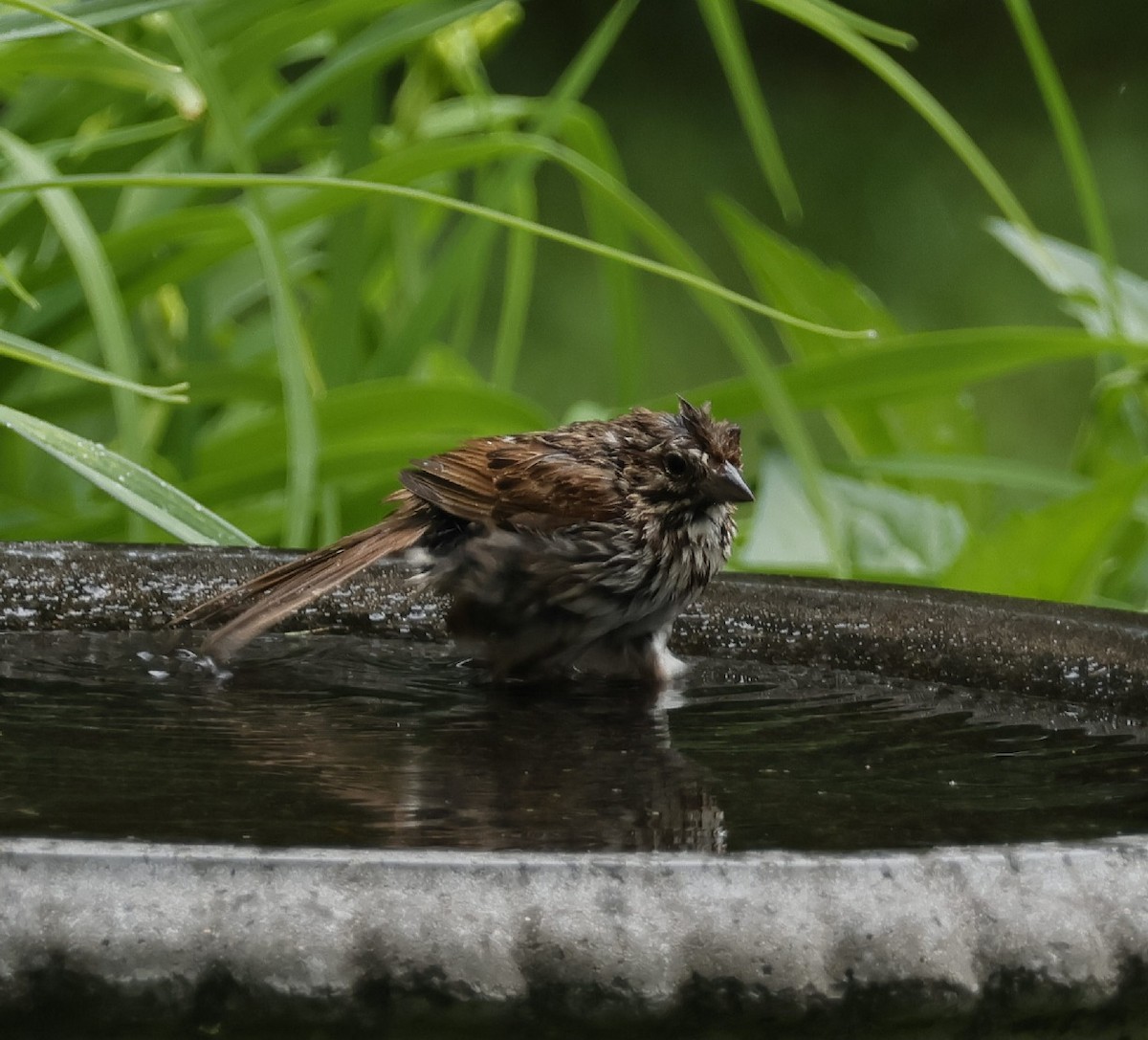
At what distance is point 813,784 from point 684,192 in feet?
26.4

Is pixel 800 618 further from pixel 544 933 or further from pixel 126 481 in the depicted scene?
pixel 544 933

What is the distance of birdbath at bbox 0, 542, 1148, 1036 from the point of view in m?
0.94

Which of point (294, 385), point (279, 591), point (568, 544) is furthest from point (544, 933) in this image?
point (294, 385)

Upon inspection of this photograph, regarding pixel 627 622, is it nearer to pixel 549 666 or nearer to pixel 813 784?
pixel 549 666

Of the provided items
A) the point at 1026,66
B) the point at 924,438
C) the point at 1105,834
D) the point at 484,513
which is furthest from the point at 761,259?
the point at 1026,66

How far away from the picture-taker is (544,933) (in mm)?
950

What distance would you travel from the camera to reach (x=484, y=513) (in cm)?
204

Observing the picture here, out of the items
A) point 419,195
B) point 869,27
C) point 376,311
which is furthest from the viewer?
point 376,311

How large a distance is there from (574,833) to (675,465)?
0.92 meters

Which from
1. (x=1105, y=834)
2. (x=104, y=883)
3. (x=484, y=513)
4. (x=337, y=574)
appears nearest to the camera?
(x=104, y=883)

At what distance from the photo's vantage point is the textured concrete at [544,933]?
3.04ft

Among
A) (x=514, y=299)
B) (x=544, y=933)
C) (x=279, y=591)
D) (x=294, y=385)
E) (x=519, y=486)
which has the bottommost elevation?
(x=544, y=933)

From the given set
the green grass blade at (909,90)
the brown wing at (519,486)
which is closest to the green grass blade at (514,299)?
the green grass blade at (909,90)

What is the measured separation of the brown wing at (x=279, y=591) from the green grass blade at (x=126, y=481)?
82 millimetres
